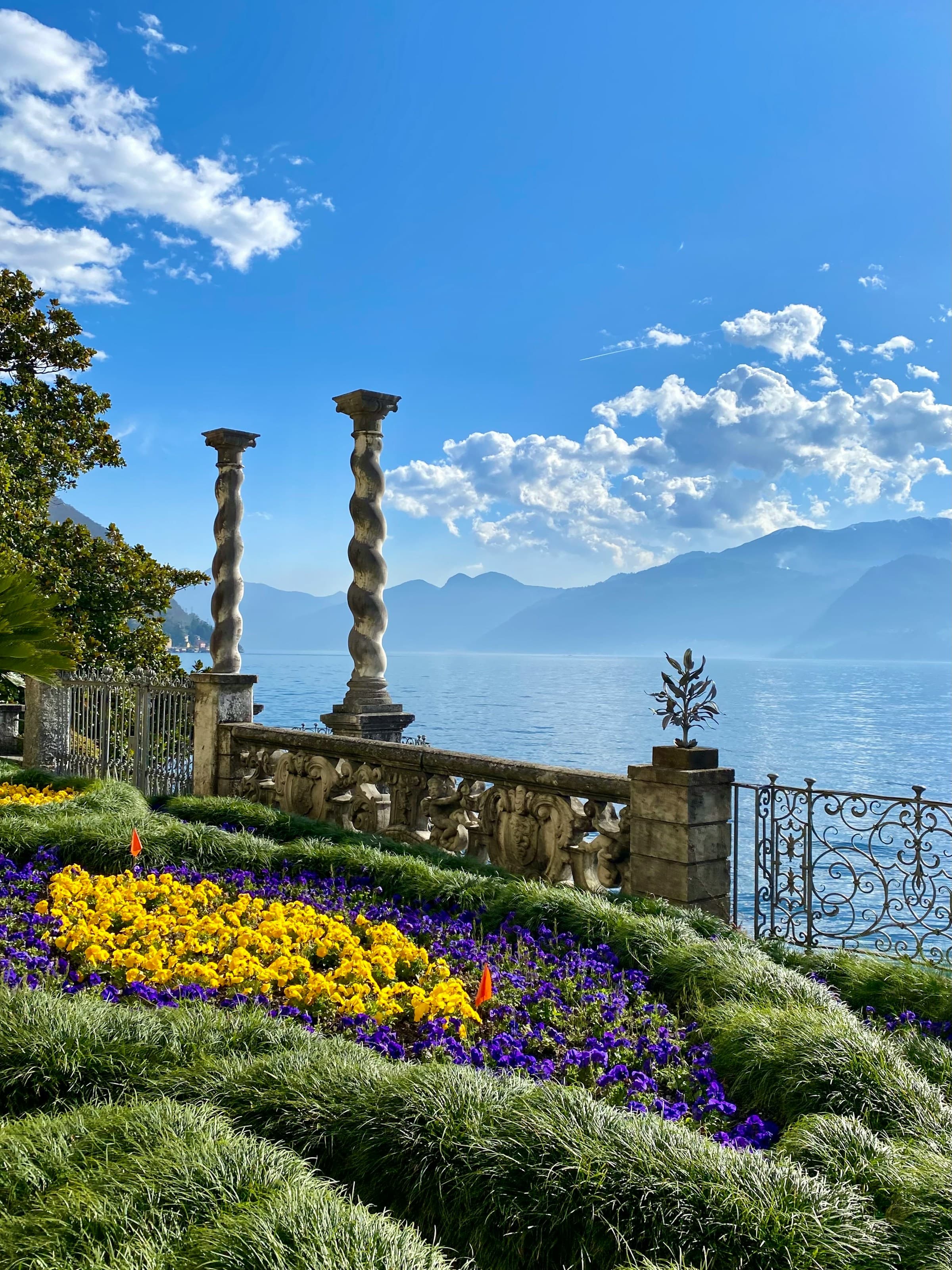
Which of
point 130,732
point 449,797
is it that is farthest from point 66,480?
point 449,797

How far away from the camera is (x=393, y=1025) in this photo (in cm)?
467

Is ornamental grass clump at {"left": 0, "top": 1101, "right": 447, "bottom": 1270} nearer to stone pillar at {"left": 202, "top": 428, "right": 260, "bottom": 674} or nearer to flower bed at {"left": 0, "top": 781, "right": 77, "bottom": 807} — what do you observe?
flower bed at {"left": 0, "top": 781, "right": 77, "bottom": 807}

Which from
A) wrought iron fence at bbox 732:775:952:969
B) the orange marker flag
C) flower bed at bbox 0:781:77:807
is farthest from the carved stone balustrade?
the orange marker flag

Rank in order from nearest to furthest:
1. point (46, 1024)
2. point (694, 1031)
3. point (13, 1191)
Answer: point (13, 1191)
point (46, 1024)
point (694, 1031)

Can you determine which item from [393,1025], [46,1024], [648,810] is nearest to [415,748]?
[648,810]

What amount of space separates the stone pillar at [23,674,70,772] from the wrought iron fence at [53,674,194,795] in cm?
2

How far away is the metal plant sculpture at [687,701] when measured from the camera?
6.71 m

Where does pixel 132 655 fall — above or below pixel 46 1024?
above

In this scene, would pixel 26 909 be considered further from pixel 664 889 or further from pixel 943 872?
pixel 943 872

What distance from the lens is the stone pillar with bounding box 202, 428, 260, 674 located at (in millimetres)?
12250

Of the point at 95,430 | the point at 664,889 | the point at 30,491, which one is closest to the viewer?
the point at 664,889

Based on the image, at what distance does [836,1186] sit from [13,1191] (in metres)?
2.51

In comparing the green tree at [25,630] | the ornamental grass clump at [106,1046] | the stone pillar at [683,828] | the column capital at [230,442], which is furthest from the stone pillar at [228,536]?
the ornamental grass clump at [106,1046]

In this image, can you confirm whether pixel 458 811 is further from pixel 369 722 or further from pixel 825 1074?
pixel 825 1074
